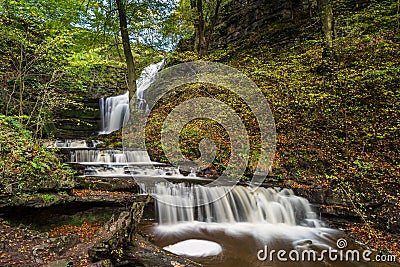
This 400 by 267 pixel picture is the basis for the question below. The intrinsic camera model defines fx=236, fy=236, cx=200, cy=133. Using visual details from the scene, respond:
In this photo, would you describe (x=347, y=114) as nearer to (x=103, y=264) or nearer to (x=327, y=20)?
(x=327, y=20)

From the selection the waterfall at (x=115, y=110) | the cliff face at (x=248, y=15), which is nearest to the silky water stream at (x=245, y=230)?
the waterfall at (x=115, y=110)

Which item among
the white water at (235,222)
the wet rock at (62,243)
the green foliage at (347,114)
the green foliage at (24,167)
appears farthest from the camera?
the green foliage at (347,114)

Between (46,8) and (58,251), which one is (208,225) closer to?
(58,251)

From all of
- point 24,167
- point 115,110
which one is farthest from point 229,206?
point 115,110

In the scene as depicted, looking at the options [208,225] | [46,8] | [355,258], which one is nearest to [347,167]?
[355,258]

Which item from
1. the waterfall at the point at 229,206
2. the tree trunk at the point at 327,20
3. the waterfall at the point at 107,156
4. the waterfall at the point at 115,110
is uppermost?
the tree trunk at the point at 327,20

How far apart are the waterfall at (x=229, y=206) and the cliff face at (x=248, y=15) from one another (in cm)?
1002

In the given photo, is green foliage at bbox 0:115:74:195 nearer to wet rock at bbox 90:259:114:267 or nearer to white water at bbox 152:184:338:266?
white water at bbox 152:184:338:266

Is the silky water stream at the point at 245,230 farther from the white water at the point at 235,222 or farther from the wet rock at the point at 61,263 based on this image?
the wet rock at the point at 61,263

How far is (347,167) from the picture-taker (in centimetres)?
584

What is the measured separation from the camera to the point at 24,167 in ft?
13.4

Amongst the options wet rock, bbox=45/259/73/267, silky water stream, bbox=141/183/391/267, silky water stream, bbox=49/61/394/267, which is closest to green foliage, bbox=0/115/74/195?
silky water stream, bbox=49/61/394/267

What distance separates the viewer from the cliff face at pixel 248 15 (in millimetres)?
12391

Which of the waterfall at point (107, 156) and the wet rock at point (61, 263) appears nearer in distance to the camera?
the wet rock at point (61, 263)
